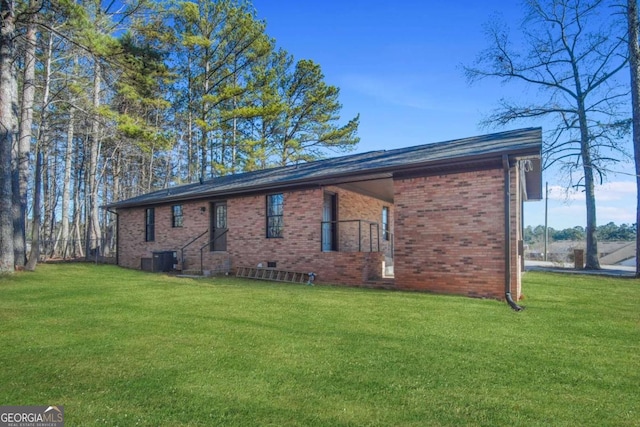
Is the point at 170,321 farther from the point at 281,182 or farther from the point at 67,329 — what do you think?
the point at 281,182

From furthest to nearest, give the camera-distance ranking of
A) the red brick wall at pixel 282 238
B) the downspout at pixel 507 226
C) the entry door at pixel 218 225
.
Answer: the entry door at pixel 218 225
the red brick wall at pixel 282 238
the downspout at pixel 507 226

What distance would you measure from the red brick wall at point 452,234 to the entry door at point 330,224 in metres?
3.03

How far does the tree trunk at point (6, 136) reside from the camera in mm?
10070

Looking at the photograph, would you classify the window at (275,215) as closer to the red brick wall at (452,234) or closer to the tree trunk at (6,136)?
the red brick wall at (452,234)

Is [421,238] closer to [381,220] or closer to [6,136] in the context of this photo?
[381,220]

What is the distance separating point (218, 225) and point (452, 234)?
8.75 meters

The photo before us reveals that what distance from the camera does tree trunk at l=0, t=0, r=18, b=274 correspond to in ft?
33.0

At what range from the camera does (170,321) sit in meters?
5.43

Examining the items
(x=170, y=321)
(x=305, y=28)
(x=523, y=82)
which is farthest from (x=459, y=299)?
(x=523, y=82)

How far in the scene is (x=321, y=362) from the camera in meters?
3.72

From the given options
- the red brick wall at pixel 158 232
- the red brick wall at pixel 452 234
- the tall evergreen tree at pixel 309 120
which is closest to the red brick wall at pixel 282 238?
the red brick wall at pixel 158 232

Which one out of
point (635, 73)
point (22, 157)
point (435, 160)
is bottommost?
point (435, 160)

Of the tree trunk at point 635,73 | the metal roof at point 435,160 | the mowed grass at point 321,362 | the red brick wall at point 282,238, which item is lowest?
the mowed grass at point 321,362

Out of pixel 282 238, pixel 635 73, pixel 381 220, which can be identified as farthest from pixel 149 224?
pixel 635 73
